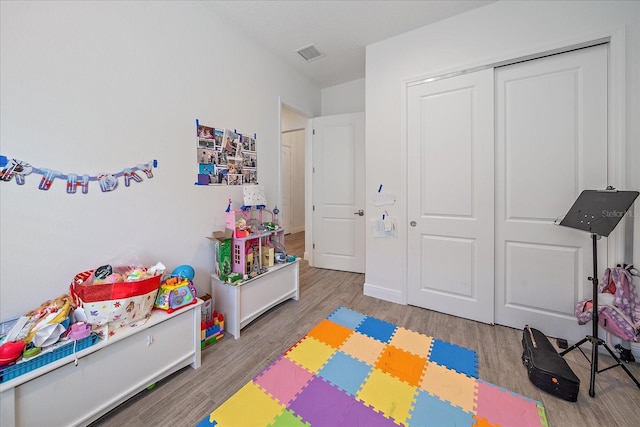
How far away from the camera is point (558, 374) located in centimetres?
145

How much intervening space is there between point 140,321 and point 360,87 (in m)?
3.73

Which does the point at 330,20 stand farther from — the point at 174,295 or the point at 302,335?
the point at 302,335

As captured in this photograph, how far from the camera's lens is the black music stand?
1.47 metres

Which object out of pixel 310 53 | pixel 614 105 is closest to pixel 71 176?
pixel 310 53

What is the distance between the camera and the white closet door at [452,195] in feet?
7.34

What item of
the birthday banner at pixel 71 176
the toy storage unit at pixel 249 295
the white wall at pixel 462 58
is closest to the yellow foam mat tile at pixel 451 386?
the white wall at pixel 462 58

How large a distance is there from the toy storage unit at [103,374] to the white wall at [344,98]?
10.8ft

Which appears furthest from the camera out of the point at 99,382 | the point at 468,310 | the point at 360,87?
the point at 360,87

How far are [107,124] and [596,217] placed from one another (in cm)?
322

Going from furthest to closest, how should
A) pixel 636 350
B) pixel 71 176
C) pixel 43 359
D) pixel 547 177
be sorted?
pixel 547 177, pixel 636 350, pixel 71 176, pixel 43 359

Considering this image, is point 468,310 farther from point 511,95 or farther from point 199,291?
point 199,291

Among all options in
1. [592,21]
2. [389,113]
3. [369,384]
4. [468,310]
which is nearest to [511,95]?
[592,21]

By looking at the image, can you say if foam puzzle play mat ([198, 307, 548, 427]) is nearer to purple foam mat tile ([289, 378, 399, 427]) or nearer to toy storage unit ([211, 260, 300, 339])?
purple foam mat tile ([289, 378, 399, 427])

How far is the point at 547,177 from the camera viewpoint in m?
2.03
